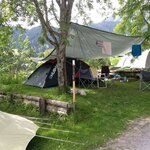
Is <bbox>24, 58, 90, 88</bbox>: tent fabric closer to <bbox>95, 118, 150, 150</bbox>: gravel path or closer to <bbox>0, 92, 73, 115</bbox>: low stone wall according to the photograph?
<bbox>0, 92, 73, 115</bbox>: low stone wall

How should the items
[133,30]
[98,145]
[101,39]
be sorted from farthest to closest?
[133,30] → [101,39] → [98,145]

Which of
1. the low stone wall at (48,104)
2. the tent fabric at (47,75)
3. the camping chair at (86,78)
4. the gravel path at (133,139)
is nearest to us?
the gravel path at (133,139)

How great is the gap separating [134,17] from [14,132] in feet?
39.6

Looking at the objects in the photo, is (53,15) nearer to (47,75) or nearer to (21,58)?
(47,75)

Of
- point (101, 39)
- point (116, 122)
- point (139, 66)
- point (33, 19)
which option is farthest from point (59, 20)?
point (139, 66)

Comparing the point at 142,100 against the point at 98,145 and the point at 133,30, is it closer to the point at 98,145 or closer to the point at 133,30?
the point at 98,145

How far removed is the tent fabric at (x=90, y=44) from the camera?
10.9 metres

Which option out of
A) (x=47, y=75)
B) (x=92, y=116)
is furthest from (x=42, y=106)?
(x=47, y=75)

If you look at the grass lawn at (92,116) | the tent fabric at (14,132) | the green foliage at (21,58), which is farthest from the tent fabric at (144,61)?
the tent fabric at (14,132)

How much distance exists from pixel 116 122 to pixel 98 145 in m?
1.42

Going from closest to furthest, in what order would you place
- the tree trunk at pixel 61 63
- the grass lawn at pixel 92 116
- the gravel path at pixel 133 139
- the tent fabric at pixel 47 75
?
the gravel path at pixel 133 139 → the grass lawn at pixel 92 116 → the tree trunk at pixel 61 63 → the tent fabric at pixel 47 75

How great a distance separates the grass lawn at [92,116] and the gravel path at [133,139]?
0.52ft

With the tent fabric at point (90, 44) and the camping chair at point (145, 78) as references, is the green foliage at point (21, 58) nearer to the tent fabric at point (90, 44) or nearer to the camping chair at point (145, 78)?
the tent fabric at point (90, 44)

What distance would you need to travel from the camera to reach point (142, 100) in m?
9.16
